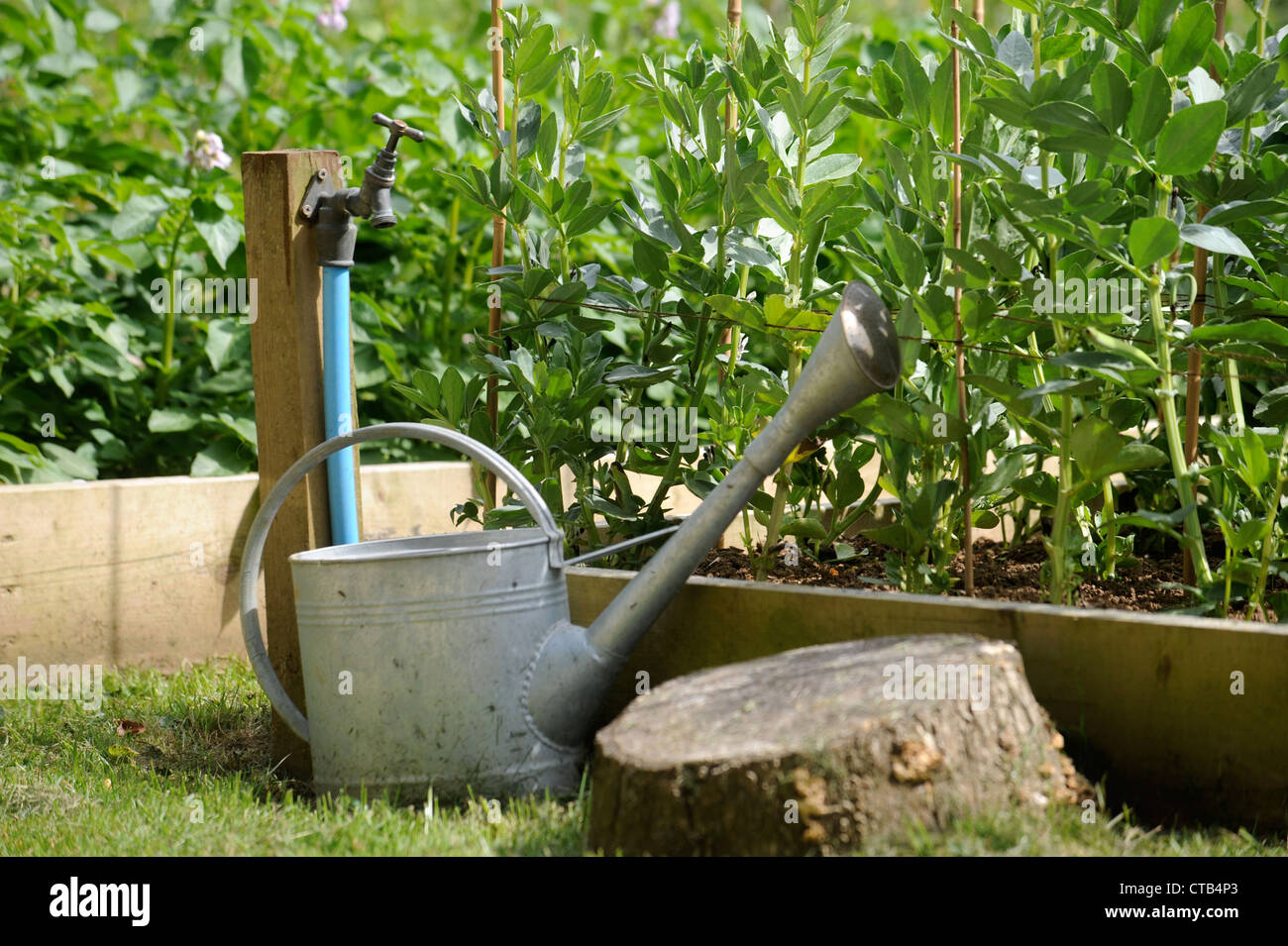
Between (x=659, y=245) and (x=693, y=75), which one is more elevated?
(x=693, y=75)

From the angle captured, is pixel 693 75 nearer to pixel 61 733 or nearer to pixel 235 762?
pixel 235 762

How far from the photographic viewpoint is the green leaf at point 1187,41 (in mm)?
1561

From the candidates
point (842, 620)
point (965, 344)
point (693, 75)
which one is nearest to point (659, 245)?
point (693, 75)

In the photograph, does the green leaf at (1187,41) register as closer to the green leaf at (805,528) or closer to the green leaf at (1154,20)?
the green leaf at (1154,20)

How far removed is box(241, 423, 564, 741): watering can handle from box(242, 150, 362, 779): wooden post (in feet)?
0.15

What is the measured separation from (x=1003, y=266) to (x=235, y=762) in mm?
1451

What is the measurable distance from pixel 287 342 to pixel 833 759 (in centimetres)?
116

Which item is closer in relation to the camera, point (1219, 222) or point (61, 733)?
point (1219, 222)

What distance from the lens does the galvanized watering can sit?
1710 millimetres

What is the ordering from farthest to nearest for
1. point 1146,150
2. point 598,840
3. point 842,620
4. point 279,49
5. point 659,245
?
point 279,49, point 659,245, point 842,620, point 1146,150, point 598,840

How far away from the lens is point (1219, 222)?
5.46ft

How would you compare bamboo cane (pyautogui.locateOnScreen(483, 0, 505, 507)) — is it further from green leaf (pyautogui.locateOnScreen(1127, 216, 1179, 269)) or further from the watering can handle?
green leaf (pyautogui.locateOnScreen(1127, 216, 1179, 269))

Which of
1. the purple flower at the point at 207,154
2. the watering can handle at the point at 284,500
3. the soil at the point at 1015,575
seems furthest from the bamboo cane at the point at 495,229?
the purple flower at the point at 207,154

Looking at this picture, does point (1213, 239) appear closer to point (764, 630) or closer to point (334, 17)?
point (764, 630)
